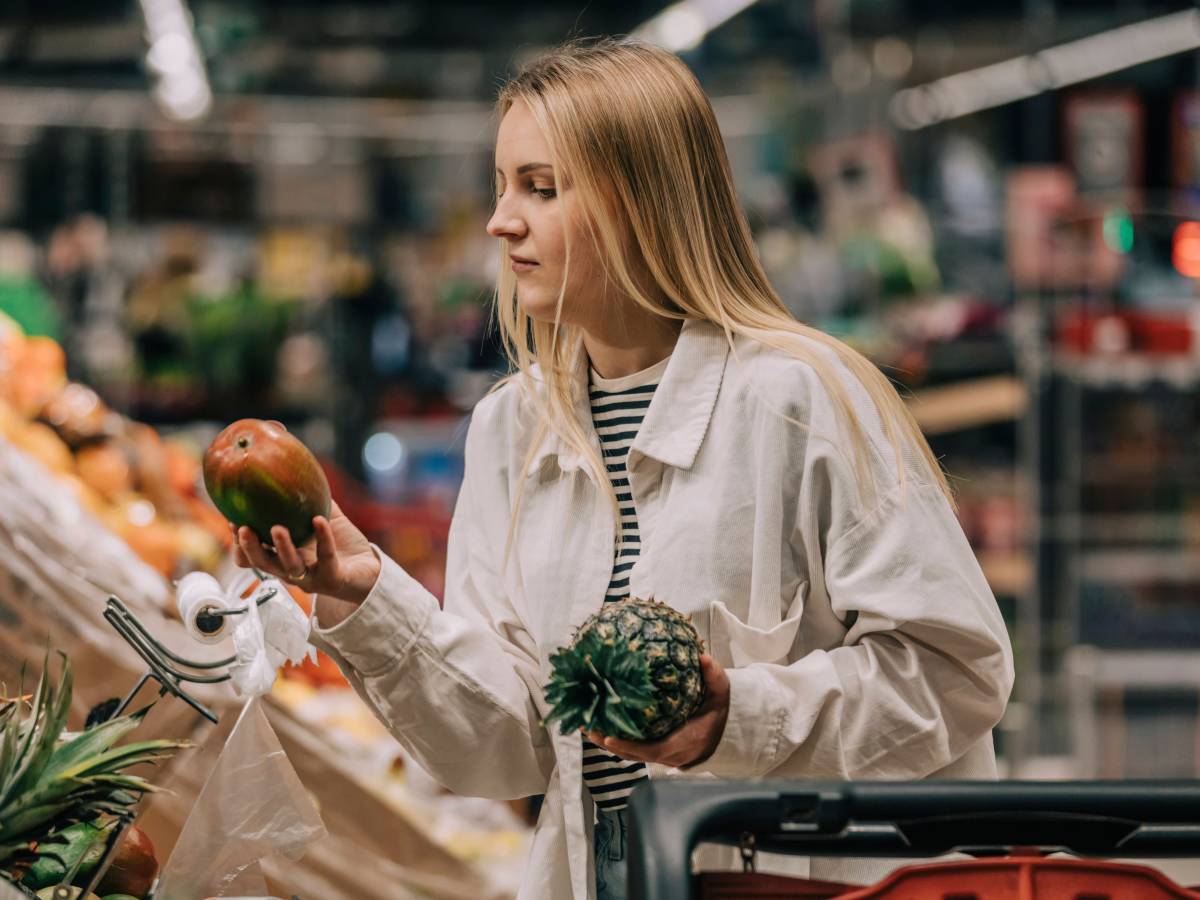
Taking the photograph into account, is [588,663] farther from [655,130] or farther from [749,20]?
[749,20]

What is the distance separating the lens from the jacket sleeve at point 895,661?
144 cm

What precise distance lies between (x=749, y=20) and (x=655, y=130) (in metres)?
8.58

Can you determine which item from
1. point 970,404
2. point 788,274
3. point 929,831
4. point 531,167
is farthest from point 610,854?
point 788,274

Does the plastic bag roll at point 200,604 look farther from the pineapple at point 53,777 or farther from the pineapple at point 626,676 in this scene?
the pineapple at point 626,676

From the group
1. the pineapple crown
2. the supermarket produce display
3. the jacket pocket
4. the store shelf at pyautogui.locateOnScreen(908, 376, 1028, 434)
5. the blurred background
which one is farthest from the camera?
the store shelf at pyautogui.locateOnScreen(908, 376, 1028, 434)

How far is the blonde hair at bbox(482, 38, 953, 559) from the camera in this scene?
5.09ft

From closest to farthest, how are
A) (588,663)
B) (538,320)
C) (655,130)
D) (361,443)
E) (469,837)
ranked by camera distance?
(588,663), (655,130), (538,320), (469,837), (361,443)

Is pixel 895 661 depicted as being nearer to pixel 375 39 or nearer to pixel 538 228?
pixel 538 228

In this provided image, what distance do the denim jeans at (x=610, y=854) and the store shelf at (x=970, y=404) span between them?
476 centimetres

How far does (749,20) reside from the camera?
32.0 feet

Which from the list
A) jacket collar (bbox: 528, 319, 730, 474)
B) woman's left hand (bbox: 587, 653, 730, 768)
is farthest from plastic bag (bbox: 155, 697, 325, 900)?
jacket collar (bbox: 528, 319, 730, 474)

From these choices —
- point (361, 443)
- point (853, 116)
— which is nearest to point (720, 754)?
point (361, 443)

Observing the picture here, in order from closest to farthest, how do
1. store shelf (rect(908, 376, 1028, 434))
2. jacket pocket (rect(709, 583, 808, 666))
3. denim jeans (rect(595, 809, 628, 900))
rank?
jacket pocket (rect(709, 583, 808, 666)) → denim jeans (rect(595, 809, 628, 900)) → store shelf (rect(908, 376, 1028, 434))

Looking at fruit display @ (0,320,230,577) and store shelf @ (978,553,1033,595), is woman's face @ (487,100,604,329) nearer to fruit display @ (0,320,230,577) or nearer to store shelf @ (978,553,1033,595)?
fruit display @ (0,320,230,577)
